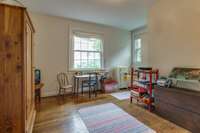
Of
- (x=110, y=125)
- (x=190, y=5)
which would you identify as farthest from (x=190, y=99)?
(x=190, y=5)

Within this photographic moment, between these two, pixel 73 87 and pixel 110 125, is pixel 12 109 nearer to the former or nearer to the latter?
pixel 110 125

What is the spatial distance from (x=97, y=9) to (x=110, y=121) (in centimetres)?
293

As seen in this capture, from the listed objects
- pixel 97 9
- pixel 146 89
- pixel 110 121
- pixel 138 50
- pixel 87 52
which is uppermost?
pixel 97 9

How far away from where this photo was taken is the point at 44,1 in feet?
9.93

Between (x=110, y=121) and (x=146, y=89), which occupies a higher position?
(x=146, y=89)

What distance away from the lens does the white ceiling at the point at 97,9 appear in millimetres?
3079

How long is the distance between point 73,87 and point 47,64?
116 centimetres

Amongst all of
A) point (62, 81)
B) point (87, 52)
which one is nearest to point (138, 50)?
point (87, 52)

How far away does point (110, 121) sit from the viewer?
2387 mm

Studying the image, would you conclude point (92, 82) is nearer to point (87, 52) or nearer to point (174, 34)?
point (87, 52)

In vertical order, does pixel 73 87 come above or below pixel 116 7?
below

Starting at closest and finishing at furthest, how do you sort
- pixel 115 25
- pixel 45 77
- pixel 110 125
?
pixel 110 125 → pixel 45 77 → pixel 115 25

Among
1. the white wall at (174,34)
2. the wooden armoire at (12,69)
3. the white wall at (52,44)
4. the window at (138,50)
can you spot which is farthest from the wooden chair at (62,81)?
the window at (138,50)

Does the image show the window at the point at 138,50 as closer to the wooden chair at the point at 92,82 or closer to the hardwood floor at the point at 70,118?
the wooden chair at the point at 92,82
